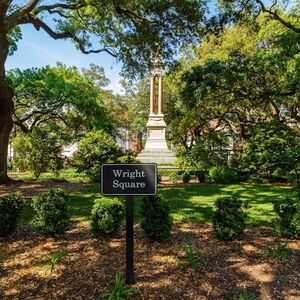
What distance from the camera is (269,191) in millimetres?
11898

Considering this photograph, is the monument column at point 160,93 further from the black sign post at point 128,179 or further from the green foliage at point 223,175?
the black sign post at point 128,179

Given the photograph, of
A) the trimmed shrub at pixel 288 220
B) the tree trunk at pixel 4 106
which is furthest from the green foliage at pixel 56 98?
the trimmed shrub at pixel 288 220

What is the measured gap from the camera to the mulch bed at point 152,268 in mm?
3613

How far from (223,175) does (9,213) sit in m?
10.9

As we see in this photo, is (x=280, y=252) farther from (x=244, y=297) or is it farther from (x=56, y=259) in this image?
(x=56, y=259)

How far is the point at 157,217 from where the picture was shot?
5074 mm

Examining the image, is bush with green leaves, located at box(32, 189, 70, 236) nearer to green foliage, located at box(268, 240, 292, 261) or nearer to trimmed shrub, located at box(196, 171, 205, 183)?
green foliage, located at box(268, 240, 292, 261)

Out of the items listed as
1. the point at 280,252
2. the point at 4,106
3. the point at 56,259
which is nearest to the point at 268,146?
the point at 4,106

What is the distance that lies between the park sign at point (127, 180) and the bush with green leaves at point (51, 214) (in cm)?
205

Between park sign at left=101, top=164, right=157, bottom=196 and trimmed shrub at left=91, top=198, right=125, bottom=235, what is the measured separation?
1.74 meters

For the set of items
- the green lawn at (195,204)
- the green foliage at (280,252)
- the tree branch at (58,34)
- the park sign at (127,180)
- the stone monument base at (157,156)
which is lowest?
the green foliage at (280,252)

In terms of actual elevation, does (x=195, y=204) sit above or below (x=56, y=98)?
below

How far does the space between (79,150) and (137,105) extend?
22220 mm

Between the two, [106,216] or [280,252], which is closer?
[280,252]
